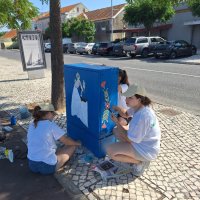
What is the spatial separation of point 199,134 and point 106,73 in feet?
8.32

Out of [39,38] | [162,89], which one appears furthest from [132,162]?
[39,38]

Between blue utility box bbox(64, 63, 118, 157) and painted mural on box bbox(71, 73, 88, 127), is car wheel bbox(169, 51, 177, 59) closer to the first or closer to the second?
blue utility box bbox(64, 63, 118, 157)

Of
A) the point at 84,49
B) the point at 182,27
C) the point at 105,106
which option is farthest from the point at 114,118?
the point at 182,27

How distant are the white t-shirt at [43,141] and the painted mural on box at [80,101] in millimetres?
716

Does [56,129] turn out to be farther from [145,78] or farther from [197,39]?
[197,39]

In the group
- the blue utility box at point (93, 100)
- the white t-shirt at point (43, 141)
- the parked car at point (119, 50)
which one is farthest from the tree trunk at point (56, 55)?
the parked car at point (119, 50)

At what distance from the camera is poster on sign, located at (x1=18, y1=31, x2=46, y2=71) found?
35.1 feet

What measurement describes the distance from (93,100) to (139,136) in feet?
3.21

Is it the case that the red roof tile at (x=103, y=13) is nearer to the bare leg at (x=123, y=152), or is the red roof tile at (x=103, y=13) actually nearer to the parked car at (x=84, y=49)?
the parked car at (x=84, y=49)

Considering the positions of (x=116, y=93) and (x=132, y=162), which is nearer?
(x=132, y=162)

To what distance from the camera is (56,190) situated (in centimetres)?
351

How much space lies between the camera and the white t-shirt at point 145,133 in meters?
3.47

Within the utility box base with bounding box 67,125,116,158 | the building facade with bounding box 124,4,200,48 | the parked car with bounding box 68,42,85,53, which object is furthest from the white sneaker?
the parked car with bounding box 68,42,85,53

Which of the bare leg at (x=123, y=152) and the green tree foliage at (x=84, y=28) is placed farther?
the green tree foliage at (x=84, y=28)
